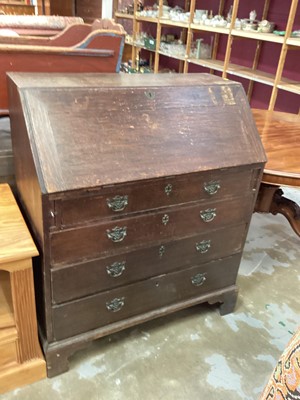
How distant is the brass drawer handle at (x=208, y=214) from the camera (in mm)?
1591

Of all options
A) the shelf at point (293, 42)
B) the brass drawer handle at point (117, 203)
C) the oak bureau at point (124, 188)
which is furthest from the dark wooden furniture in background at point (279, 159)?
the shelf at point (293, 42)

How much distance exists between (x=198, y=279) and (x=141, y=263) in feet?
1.22

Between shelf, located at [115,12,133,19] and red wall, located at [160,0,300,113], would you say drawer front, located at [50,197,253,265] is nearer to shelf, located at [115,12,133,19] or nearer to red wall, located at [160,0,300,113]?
red wall, located at [160,0,300,113]

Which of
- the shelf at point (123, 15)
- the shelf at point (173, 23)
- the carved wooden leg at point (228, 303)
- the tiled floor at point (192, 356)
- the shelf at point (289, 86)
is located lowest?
the tiled floor at point (192, 356)

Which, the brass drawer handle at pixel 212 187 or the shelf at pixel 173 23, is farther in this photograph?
the shelf at pixel 173 23

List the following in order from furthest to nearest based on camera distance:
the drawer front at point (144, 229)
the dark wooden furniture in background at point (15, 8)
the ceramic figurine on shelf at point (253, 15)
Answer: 1. the dark wooden furniture in background at point (15, 8)
2. the ceramic figurine on shelf at point (253, 15)
3. the drawer front at point (144, 229)

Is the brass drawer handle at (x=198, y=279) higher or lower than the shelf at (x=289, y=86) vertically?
lower

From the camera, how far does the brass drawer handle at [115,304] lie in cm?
158

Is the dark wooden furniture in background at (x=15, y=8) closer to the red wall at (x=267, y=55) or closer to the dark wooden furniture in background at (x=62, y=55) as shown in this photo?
the red wall at (x=267, y=55)

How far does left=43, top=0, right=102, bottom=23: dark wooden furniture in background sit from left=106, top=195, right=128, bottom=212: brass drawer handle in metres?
6.12

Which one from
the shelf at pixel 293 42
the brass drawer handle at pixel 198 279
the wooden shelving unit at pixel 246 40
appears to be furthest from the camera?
the wooden shelving unit at pixel 246 40

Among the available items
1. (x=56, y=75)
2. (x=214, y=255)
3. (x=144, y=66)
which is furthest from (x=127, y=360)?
(x=144, y=66)

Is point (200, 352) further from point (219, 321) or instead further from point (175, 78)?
point (175, 78)

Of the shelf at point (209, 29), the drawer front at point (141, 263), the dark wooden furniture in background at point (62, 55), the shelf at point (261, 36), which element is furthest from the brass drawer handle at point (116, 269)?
the shelf at point (209, 29)
